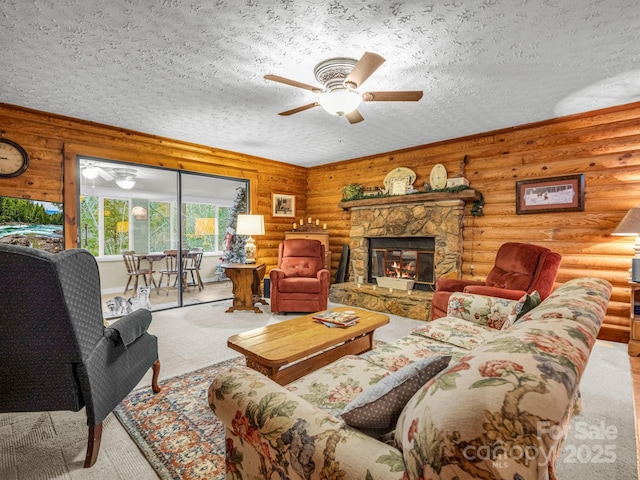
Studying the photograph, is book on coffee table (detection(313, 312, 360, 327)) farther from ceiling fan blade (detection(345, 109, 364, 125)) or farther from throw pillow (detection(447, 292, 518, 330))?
ceiling fan blade (detection(345, 109, 364, 125))

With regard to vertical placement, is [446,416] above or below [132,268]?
above

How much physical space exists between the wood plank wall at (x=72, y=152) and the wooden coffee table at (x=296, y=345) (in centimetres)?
300

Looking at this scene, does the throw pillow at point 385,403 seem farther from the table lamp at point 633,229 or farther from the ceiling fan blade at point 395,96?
the table lamp at point 633,229

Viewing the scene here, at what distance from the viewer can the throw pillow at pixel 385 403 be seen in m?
0.88

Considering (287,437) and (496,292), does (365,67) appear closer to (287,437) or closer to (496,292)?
(287,437)

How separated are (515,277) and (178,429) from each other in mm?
3034

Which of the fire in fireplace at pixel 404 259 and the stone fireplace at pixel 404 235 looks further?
the fire in fireplace at pixel 404 259

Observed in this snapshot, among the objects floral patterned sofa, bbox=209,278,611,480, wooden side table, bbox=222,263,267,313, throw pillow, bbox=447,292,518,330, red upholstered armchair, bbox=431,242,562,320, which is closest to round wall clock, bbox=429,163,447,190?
red upholstered armchair, bbox=431,242,562,320

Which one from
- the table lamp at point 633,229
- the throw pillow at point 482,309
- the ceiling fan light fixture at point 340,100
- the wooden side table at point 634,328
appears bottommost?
the wooden side table at point 634,328

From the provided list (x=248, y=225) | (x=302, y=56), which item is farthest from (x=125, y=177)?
(x=302, y=56)

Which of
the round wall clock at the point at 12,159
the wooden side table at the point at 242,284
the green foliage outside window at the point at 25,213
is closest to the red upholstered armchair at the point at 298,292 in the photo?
the wooden side table at the point at 242,284

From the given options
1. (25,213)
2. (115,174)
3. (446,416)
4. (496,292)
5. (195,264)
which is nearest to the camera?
(446,416)

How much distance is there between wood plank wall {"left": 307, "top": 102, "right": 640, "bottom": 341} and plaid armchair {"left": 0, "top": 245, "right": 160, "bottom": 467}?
4.19 meters

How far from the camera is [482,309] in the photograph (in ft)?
7.95
